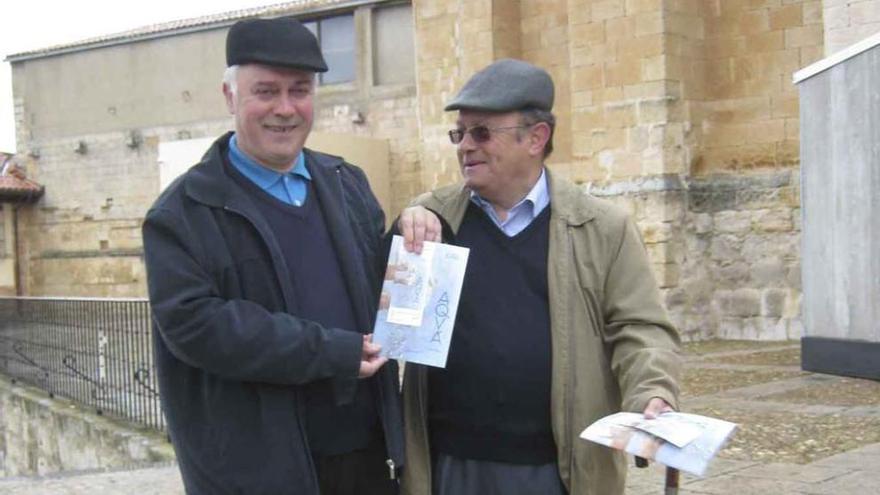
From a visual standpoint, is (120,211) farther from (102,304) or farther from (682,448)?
(682,448)

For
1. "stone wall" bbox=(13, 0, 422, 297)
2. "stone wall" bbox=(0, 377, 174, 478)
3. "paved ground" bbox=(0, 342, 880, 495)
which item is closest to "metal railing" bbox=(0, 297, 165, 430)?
"stone wall" bbox=(0, 377, 174, 478)

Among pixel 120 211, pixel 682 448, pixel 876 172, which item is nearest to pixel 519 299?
pixel 682 448

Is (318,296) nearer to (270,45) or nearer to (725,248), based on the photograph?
(270,45)

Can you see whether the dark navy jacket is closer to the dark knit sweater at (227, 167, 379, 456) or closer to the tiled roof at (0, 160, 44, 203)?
the dark knit sweater at (227, 167, 379, 456)

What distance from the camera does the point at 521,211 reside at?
2908mm

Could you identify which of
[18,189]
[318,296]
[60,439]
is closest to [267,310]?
[318,296]

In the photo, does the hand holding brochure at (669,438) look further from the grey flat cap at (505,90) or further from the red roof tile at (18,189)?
the red roof tile at (18,189)

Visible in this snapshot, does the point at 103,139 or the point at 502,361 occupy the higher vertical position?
the point at 103,139

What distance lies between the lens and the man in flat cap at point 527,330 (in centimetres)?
278

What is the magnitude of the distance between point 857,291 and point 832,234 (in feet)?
1.81

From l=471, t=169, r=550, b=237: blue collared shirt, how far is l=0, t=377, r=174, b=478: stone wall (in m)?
6.65

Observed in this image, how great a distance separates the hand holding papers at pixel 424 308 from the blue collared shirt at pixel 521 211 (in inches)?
6.9

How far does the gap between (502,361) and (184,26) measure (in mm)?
23145

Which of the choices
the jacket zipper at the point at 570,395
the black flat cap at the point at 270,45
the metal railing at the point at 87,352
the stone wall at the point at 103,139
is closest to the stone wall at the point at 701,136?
the metal railing at the point at 87,352
